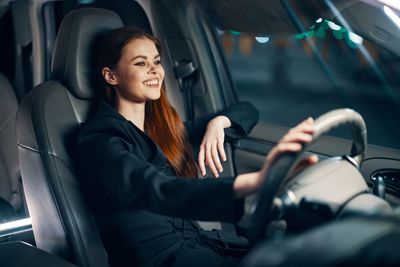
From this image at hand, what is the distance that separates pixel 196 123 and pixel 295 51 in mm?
12102

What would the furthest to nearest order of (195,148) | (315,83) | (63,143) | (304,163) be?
(315,83) → (195,148) → (63,143) → (304,163)

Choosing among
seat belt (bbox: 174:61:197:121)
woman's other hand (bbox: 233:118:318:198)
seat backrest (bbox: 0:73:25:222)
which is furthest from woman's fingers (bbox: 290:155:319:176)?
seat backrest (bbox: 0:73:25:222)

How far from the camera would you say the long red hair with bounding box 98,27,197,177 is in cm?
209

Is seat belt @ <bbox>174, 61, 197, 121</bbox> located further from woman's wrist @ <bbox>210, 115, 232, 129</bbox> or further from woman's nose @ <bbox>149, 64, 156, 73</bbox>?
woman's nose @ <bbox>149, 64, 156, 73</bbox>

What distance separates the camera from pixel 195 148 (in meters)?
2.42

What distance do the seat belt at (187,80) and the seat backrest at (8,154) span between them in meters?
0.91

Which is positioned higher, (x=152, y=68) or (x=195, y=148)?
(x=152, y=68)

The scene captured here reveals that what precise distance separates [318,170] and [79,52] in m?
1.01

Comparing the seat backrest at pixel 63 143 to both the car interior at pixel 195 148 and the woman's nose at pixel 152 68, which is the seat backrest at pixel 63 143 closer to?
the car interior at pixel 195 148

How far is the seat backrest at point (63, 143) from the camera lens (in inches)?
75.6

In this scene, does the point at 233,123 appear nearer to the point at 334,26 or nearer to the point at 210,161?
the point at 210,161

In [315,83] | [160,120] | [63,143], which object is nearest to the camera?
[63,143]

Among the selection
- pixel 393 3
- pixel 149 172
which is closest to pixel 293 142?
pixel 149 172

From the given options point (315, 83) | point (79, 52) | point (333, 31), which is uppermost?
point (79, 52)
